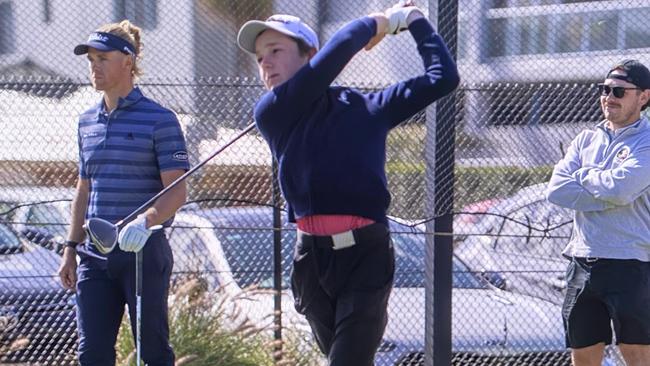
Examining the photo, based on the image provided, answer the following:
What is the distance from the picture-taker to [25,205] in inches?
289

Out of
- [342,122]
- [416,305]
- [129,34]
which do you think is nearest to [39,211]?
[129,34]

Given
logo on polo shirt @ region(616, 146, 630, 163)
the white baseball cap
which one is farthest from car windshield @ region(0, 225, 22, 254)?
logo on polo shirt @ region(616, 146, 630, 163)

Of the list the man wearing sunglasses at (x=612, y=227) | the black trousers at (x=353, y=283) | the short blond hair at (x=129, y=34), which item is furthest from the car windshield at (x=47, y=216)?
the black trousers at (x=353, y=283)

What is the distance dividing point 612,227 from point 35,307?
3.90 m

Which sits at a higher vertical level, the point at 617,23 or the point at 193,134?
the point at 617,23

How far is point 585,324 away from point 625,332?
0.21m

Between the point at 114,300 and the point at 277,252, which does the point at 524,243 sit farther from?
the point at 114,300

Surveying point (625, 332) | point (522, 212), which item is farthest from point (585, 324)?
point (522, 212)

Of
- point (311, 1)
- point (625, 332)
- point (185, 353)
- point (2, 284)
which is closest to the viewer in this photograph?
point (625, 332)

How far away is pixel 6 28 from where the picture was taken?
7836 mm

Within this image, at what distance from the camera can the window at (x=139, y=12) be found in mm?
8086

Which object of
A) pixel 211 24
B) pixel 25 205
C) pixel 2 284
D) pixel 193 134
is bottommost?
pixel 2 284

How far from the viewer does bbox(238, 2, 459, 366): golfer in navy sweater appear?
403 cm

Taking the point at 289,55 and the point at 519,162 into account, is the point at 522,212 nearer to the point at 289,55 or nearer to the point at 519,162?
the point at 519,162
